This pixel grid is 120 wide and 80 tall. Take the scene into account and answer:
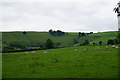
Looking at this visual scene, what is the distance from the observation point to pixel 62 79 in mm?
17297

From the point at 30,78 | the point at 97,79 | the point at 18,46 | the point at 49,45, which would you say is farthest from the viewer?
the point at 18,46

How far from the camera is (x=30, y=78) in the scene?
18.2m

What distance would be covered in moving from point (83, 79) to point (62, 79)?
2.05 meters

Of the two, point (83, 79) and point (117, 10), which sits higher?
point (117, 10)

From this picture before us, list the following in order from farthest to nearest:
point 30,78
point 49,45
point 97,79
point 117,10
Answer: point 49,45, point 30,78, point 97,79, point 117,10

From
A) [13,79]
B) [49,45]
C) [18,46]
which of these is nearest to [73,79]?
[13,79]

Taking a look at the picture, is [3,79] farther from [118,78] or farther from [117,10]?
[117,10]

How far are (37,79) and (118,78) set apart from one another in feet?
26.0

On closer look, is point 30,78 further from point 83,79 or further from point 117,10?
point 117,10

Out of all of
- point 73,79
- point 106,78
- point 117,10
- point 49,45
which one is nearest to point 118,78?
point 106,78

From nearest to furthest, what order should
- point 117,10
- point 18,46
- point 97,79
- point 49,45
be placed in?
point 117,10
point 97,79
point 49,45
point 18,46

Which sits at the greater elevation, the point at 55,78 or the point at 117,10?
the point at 117,10

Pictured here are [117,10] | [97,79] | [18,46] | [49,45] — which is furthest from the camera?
[18,46]

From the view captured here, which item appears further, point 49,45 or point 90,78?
point 49,45
